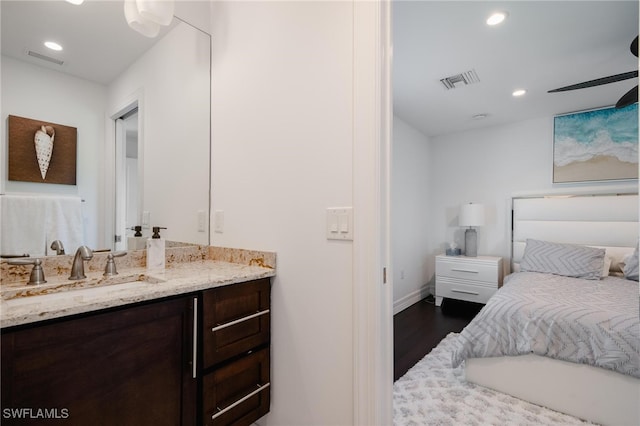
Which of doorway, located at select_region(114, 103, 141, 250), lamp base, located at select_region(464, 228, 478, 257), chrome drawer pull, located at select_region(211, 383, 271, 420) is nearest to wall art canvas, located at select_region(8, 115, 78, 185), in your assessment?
doorway, located at select_region(114, 103, 141, 250)

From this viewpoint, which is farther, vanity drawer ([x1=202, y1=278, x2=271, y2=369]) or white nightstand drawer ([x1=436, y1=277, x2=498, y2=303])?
white nightstand drawer ([x1=436, y1=277, x2=498, y2=303])

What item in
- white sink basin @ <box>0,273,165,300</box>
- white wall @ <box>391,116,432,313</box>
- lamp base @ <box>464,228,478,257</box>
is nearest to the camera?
white sink basin @ <box>0,273,165,300</box>

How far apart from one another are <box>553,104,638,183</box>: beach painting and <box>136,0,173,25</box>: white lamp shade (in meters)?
4.17

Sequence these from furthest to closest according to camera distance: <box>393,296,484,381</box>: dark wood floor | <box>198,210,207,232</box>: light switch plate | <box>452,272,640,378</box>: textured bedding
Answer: <box>393,296,484,381</box>: dark wood floor, <box>198,210,207,232</box>: light switch plate, <box>452,272,640,378</box>: textured bedding

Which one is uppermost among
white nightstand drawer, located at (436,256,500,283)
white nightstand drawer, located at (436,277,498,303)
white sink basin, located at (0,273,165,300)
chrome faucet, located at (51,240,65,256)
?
chrome faucet, located at (51,240,65,256)

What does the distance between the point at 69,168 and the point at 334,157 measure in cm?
121

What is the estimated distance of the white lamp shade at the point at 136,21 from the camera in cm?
136

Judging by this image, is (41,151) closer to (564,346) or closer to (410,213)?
(564,346)

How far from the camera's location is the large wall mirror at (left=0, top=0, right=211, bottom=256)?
121 cm

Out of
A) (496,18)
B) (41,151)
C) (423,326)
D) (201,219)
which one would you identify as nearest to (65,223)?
(41,151)

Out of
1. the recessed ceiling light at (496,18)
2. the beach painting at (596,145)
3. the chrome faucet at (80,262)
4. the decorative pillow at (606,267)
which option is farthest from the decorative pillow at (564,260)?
the chrome faucet at (80,262)

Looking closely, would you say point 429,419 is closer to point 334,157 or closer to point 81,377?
point 334,157

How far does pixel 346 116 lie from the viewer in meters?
1.20

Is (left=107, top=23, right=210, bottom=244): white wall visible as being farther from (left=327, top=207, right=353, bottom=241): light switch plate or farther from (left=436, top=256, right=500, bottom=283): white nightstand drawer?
(left=436, top=256, right=500, bottom=283): white nightstand drawer
